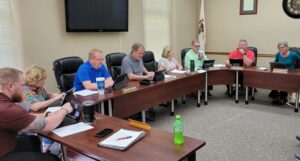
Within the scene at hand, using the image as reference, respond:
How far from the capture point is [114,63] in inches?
163

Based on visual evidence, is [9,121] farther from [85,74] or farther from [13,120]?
[85,74]

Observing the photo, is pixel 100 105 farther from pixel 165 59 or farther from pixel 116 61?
pixel 165 59

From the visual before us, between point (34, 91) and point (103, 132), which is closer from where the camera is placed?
point (103, 132)

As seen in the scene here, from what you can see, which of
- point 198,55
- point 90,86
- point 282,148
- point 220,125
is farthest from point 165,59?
point 282,148

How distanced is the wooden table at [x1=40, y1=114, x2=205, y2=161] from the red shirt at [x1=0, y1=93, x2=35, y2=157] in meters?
0.23

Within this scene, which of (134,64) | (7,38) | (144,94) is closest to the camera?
(144,94)

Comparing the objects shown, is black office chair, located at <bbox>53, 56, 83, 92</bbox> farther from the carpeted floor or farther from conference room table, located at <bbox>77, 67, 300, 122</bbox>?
the carpeted floor

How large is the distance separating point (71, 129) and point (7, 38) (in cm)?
240

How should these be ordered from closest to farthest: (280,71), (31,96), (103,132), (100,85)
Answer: (103,132) < (31,96) < (100,85) < (280,71)

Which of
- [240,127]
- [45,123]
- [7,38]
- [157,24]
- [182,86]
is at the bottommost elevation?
[240,127]

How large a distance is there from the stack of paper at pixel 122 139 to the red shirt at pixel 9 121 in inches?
18.9

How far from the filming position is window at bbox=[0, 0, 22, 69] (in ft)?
11.6

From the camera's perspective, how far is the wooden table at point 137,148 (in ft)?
4.82

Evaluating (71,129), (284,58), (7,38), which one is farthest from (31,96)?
(284,58)
